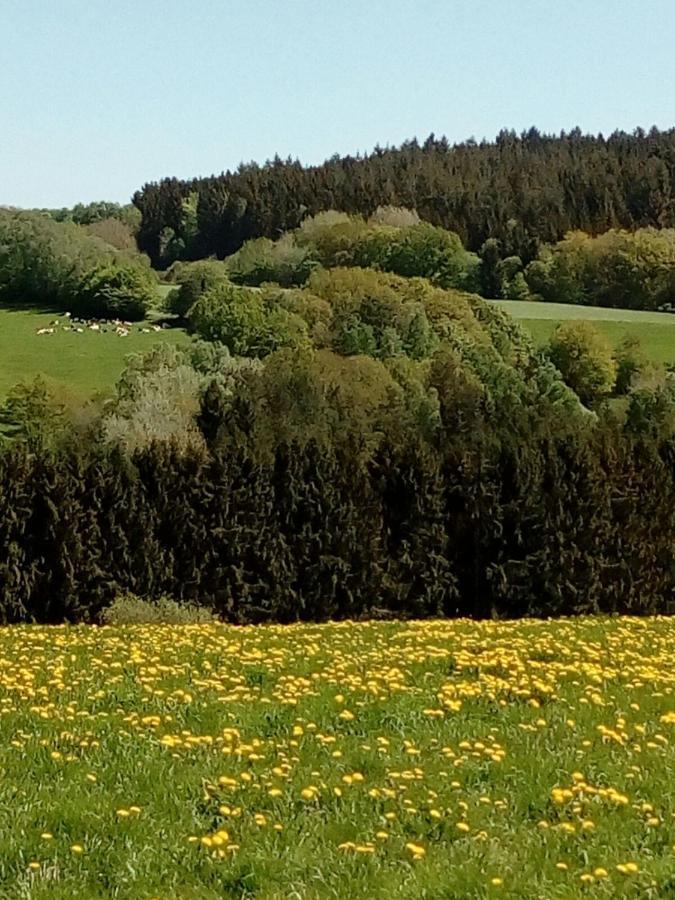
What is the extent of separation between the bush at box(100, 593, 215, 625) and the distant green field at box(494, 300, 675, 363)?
86989 mm

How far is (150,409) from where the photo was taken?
7400 cm

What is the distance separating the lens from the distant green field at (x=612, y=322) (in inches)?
4363

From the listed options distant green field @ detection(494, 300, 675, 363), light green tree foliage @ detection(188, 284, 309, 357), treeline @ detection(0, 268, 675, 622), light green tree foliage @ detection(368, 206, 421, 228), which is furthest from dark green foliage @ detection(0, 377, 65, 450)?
light green tree foliage @ detection(368, 206, 421, 228)

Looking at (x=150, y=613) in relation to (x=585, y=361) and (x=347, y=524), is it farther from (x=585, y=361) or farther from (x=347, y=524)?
(x=585, y=361)

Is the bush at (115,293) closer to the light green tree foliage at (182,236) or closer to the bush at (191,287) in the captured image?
the bush at (191,287)

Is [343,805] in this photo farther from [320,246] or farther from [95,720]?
[320,246]

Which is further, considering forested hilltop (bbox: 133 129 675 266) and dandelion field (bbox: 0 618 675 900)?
forested hilltop (bbox: 133 129 675 266)

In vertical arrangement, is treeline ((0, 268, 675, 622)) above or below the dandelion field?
below

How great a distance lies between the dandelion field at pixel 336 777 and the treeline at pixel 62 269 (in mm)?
123762

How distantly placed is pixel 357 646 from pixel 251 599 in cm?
1289

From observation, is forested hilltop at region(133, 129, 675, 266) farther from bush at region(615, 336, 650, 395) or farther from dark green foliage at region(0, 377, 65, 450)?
dark green foliage at region(0, 377, 65, 450)

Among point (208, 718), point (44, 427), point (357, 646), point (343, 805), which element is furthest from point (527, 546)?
point (44, 427)

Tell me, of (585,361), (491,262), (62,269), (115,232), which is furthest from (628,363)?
(115,232)

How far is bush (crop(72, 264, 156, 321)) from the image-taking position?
5167 inches
